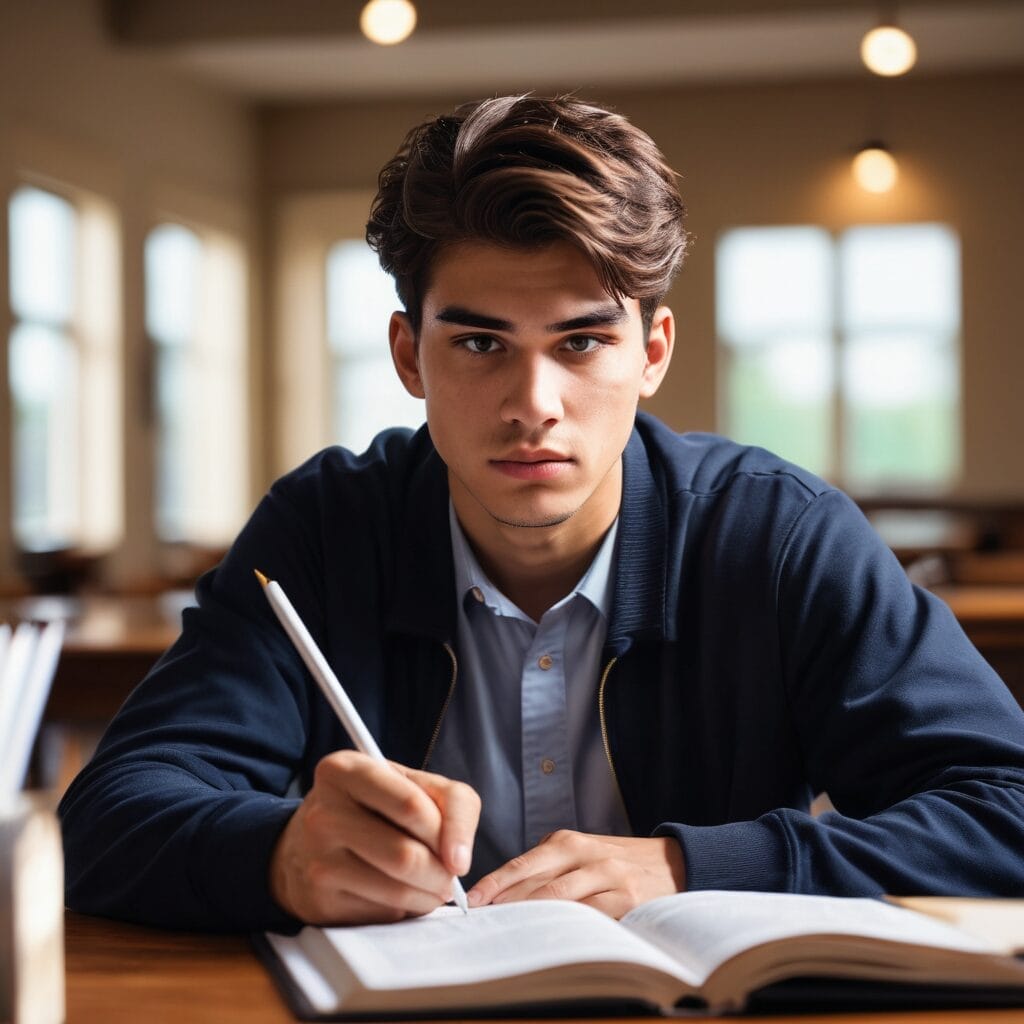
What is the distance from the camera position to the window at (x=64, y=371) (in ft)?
22.7

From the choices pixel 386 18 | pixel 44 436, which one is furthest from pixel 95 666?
pixel 44 436

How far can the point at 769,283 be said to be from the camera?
8992 mm

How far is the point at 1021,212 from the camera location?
28.6 ft

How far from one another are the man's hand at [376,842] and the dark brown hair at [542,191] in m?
0.56

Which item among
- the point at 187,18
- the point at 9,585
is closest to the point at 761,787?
the point at 9,585

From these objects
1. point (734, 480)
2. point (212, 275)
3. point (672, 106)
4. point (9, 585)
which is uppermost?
point (672, 106)

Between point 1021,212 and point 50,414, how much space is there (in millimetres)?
5635

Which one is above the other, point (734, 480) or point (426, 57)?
point (426, 57)

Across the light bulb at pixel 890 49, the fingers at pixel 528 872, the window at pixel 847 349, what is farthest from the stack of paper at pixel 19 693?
the window at pixel 847 349

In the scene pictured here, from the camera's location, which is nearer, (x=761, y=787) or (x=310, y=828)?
(x=310, y=828)

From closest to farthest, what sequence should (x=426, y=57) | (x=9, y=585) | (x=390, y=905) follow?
1. (x=390, y=905)
2. (x=9, y=585)
3. (x=426, y=57)

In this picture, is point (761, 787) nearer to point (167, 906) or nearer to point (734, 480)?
point (734, 480)

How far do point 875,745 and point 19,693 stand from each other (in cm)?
77

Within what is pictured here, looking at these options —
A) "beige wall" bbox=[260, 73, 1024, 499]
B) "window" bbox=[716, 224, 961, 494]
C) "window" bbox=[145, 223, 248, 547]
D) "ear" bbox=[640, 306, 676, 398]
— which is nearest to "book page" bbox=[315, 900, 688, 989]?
"ear" bbox=[640, 306, 676, 398]
